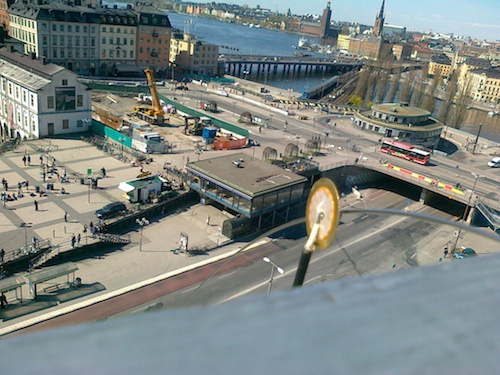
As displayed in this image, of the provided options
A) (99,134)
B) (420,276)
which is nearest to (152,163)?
(99,134)

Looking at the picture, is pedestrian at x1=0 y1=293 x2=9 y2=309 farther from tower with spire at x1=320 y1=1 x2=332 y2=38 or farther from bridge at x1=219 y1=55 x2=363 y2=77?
tower with spire at x1=320 y1=1 x2=332 y2=38

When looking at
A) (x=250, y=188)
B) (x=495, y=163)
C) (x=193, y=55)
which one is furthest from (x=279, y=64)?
(x=250, y=188)

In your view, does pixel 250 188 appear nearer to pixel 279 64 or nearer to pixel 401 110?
pixel 401 110

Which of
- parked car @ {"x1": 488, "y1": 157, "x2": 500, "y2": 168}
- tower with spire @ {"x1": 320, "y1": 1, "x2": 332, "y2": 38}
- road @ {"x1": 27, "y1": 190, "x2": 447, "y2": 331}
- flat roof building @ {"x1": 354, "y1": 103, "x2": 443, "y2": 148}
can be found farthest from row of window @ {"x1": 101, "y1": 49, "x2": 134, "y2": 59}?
tower with spire @ {"x1": 320, "y1": 1, "x2": 332, "y2": 38}

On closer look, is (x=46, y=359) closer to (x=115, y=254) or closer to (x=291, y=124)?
(x=115, y=254)

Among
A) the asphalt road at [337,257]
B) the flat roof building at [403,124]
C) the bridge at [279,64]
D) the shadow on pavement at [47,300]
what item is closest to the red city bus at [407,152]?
the flat roof building at [403,124]
